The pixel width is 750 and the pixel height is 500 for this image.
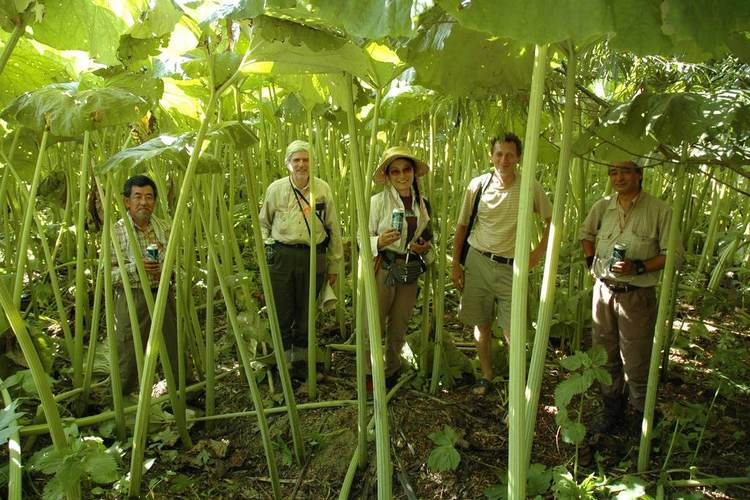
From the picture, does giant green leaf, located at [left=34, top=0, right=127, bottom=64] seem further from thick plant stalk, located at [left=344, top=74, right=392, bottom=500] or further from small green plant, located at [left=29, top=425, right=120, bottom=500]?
small green plant, located at [left=29, top=425, right=120, bottom=500]

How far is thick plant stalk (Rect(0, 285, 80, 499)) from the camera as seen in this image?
1.78m

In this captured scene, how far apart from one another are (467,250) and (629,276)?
3.51ft

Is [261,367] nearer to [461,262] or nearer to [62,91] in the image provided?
[461,262]

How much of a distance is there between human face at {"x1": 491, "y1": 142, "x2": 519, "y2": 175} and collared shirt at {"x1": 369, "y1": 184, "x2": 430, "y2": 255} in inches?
22.5

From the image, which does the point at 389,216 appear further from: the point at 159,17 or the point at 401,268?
A: the point at 159,17

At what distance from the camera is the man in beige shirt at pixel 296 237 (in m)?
3.97

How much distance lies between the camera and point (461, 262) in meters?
3.96

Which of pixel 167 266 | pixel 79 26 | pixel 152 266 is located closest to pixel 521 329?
pixel 167 266

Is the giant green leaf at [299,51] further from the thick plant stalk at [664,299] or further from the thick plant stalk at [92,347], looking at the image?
the thick plant stalk at [92,347]

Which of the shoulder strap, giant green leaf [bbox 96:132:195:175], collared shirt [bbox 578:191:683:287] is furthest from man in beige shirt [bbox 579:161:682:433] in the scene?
giant green leaf [bbox 96:132:195:175]

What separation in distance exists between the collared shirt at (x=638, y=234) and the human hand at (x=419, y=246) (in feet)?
3.60

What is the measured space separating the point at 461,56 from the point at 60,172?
11.1 feet

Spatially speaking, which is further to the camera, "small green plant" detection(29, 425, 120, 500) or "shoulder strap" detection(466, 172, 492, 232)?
"shoulder strap" detection(466, 172, 492, 232)

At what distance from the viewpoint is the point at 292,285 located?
13.5 ft
